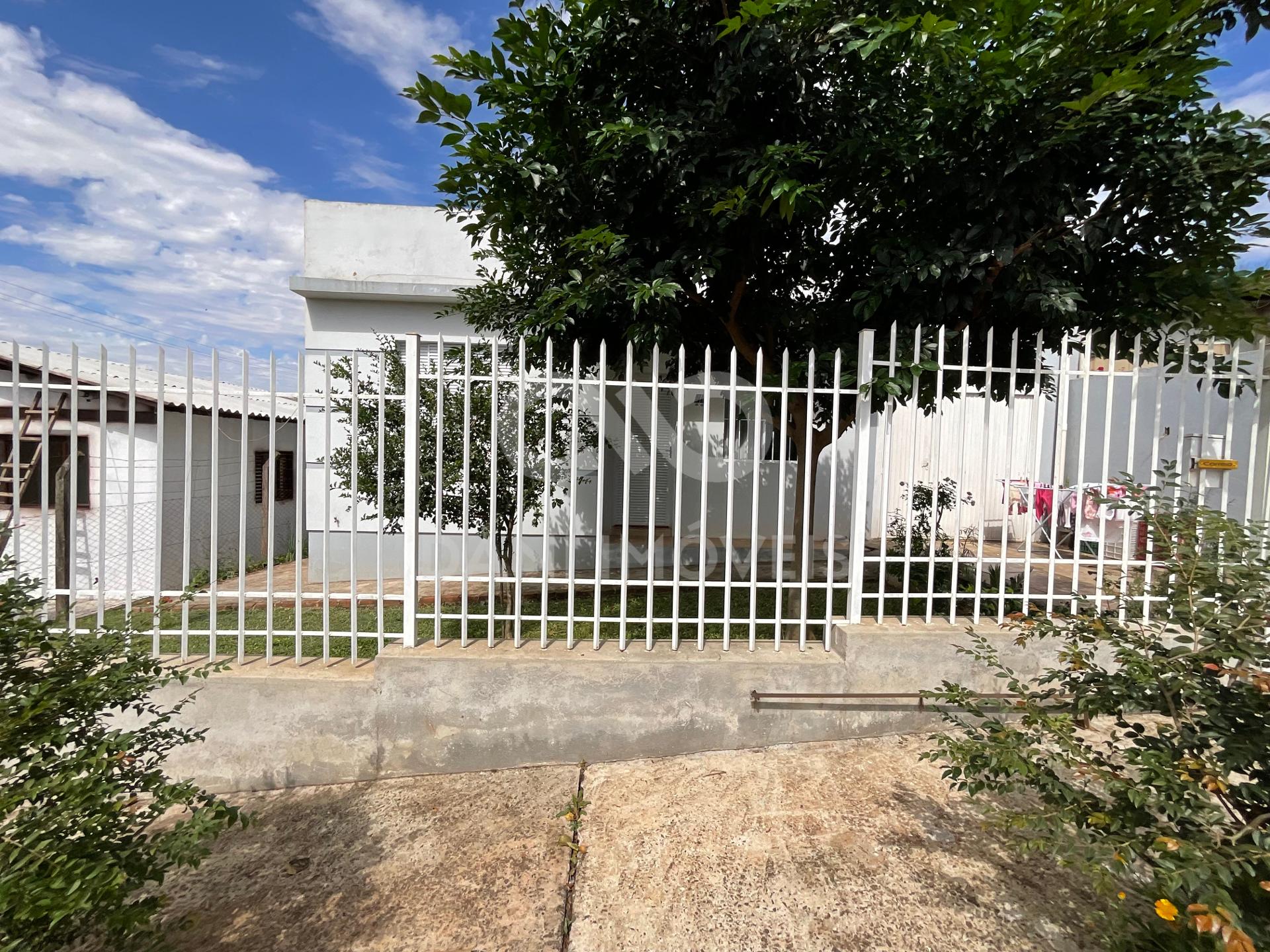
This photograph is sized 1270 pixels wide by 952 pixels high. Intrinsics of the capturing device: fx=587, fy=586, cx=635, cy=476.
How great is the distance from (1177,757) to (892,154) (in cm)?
305

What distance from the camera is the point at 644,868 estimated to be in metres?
2.46

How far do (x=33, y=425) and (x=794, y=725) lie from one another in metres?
8.38

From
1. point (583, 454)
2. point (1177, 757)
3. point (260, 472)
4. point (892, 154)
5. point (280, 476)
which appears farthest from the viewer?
point (280, 476)

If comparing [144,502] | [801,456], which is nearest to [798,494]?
[801,456]

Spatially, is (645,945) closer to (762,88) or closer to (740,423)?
(762,88)

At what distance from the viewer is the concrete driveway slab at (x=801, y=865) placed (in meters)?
2.13

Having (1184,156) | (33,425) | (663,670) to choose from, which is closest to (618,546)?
(663,670)

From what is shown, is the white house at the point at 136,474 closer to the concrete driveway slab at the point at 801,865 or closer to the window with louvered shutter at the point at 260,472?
the window with louvered shutter at the point at 260,472

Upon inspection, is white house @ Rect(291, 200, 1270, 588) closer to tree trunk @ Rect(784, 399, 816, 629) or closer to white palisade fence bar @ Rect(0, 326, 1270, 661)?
white palisade fence bar @ Rect(0, 326, 1270, 661)

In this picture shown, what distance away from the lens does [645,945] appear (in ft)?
6.90

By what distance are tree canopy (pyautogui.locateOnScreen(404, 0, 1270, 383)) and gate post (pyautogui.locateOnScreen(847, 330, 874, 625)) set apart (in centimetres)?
35

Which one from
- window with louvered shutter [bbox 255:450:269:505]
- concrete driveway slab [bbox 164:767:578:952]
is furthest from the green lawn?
window with louvered shutter [bbox 255:450:269:505]

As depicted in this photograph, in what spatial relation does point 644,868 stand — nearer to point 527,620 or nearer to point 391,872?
point 391,872

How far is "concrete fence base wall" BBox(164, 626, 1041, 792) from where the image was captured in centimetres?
304
